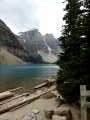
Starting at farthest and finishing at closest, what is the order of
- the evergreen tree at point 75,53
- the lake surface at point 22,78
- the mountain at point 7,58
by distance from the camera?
the mountain at point 7,58 → the lake surface at point 22,78 → the evergreen tree at point 75,53

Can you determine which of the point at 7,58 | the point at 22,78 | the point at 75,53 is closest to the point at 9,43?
the point at 7,58

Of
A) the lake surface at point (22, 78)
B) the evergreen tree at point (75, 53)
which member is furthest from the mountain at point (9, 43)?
the evergreen tree at point (75, 53)

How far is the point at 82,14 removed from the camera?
876 centimetres

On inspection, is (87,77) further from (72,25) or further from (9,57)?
(9,57)

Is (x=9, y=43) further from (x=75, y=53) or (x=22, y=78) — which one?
(x=75, y=53)

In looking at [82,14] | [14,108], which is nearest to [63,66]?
[82,14]

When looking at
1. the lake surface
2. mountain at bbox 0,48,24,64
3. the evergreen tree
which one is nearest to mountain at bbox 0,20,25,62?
mountain at bbox 0,48,24,64

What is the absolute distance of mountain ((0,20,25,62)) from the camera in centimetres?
17600

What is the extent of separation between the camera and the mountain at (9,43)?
176 m

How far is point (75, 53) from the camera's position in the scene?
355 inches

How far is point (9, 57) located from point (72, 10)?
161 m

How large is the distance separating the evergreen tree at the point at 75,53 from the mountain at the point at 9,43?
16253 cm

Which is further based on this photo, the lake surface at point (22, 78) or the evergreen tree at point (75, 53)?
the lake surface at point (22, 78)

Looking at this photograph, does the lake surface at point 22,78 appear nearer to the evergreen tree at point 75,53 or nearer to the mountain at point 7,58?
the evergreen tree at point 75,53
